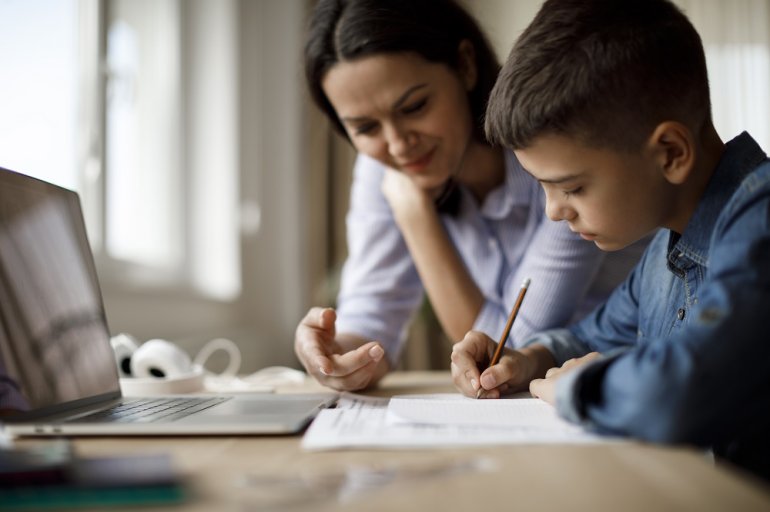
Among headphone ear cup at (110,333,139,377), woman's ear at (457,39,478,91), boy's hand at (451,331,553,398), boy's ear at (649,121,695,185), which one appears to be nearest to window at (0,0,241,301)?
headphone ear cup at (110,333,139,377)

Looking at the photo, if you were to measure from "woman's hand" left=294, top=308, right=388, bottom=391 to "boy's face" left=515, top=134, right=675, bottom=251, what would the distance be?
12.5 inches

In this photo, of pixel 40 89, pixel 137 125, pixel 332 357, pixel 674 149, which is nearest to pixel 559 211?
pixel 674 149

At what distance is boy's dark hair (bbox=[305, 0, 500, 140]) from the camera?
120cm

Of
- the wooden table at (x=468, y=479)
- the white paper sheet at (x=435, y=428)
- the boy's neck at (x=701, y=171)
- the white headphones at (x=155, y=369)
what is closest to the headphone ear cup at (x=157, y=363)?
the white headphones at (x=155, y=369)

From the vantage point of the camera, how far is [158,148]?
7.88ft

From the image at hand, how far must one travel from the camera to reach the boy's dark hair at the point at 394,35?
1.20m

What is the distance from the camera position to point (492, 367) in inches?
37.4

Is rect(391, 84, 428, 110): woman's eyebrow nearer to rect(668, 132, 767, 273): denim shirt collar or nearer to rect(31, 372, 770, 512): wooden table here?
rect(668, 132, 767, 273): denim shirt collar

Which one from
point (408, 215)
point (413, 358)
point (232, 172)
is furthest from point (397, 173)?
point (413, 358)

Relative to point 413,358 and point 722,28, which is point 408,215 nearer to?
point 413,358

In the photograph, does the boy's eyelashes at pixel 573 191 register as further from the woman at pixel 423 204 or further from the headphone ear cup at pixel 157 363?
the headphone ear cup at pixel 157 363

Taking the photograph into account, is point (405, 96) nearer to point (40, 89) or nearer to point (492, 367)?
point (492, 367)

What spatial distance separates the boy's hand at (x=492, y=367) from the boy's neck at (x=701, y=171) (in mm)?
285

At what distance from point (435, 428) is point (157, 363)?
2.21ft
